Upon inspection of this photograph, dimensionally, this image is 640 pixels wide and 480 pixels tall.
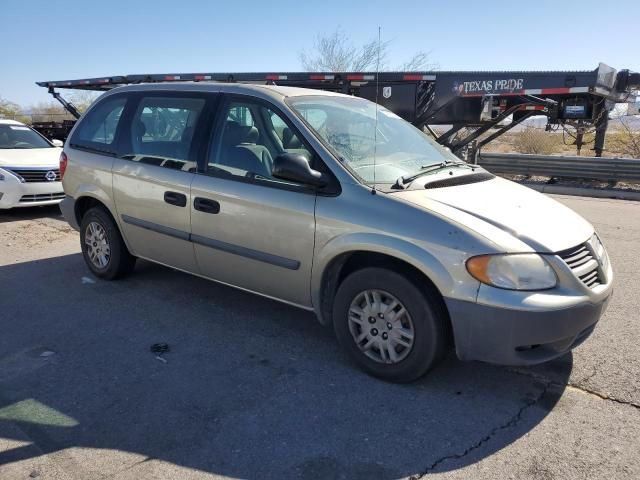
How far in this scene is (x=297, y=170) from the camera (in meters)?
3.37

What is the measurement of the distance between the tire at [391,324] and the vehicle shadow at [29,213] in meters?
6.73

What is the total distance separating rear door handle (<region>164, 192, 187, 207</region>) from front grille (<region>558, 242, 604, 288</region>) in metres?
2.75

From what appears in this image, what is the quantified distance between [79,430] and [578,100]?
384 inches

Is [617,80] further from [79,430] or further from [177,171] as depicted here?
[79,430]

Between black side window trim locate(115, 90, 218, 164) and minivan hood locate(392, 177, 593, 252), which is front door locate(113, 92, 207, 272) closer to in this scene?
black side window trim locate(115, 90, 218, 164)

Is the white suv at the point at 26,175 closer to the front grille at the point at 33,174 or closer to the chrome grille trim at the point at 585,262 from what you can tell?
the front grille at the point at 33,174

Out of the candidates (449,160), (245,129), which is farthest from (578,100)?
(245,129)

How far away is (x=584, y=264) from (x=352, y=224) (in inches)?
54.7

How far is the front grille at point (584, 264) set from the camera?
119 inches

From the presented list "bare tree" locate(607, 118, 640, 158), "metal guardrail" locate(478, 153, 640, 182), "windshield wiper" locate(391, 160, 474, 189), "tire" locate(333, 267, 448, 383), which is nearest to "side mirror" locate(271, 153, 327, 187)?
"windshield wiper" locate(391, 160, 474, 189)

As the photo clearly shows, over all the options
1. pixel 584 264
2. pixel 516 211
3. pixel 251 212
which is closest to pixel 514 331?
pixel 584 264

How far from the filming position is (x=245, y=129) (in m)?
4.04

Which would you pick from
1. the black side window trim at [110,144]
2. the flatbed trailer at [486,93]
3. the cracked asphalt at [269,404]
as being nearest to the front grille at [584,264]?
the cracked asphalt at [269,404]

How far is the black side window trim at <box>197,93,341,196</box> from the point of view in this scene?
3.47m
